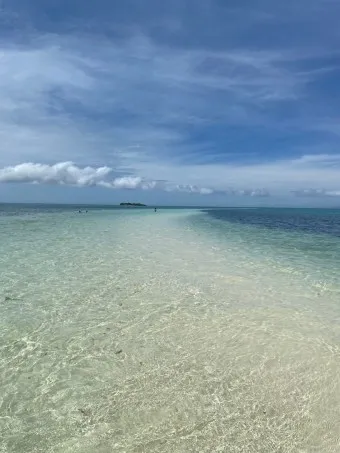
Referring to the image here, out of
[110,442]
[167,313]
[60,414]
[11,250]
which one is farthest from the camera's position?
[11,250]

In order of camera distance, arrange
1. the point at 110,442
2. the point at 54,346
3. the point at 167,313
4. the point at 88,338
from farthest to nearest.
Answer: the point at 167,313 → the point at 88,338 → the point at 54,346 → the point at 110,442

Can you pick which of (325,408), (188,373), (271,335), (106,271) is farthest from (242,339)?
(106,271)

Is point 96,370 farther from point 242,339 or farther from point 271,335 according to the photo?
point 271,335

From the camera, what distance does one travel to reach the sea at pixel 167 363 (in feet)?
14.1

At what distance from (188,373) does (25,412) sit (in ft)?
8.09

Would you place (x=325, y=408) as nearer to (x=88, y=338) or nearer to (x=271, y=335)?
(x=271, y=335)

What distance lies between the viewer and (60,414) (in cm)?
466

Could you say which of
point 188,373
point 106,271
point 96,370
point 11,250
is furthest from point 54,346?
point 11,250

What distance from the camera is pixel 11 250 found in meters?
17.7

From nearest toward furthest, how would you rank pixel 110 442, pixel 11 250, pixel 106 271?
pixel 110 442
pixel 106 271
pixel 11 250

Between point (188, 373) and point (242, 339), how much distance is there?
185 cm

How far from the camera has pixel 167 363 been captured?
20.0 feet

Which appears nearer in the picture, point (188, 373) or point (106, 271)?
point (188, 373)

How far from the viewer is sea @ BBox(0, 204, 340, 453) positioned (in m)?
4.31
